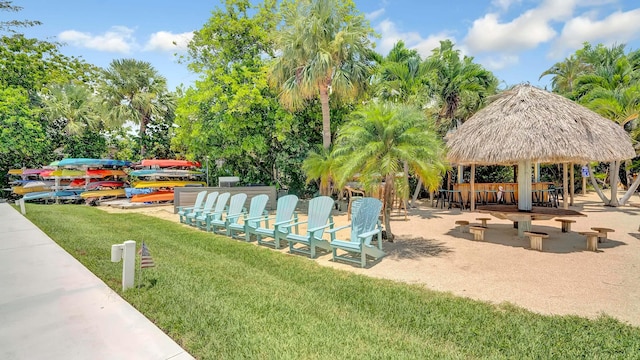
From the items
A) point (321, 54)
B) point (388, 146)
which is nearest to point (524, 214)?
point (388, 146)

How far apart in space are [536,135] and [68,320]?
9080 millimetres

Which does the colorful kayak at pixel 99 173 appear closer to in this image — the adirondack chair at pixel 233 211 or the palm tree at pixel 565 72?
the adirondack chair at pixel 233 211

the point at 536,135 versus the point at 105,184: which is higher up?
the point at 536,135

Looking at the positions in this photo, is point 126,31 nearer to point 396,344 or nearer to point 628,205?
point 396,344

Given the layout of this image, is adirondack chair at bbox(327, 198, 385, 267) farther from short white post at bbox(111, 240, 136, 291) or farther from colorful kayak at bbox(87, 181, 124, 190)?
colorful kayak at bbox(87, 181, 124, 190)

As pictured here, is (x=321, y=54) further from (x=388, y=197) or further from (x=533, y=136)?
(x=533, y=136)

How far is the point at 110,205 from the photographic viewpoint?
17.3m

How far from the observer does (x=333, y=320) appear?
3.53 m

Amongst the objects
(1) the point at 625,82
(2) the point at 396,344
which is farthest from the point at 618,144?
(1) the point at 625,82

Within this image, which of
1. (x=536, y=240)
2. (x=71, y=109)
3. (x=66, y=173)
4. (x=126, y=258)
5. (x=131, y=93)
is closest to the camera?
(x=126, y=258)

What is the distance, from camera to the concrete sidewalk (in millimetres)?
2910

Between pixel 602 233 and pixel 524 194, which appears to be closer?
pixel 602 233

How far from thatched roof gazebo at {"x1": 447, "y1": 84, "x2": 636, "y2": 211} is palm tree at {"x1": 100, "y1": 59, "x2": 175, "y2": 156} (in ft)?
61.7

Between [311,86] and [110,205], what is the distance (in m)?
12.3
